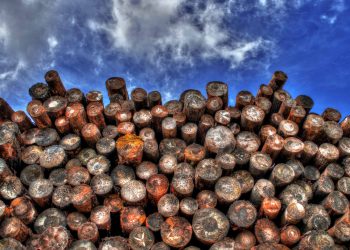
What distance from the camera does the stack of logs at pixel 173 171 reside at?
4793 millimetres

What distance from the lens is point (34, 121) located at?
6.29 metres

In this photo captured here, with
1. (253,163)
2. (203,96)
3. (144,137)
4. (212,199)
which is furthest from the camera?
(203,96)

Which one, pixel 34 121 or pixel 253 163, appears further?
pixel 34 121

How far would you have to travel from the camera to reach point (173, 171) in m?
5.41

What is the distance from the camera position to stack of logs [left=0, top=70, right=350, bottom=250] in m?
4.79

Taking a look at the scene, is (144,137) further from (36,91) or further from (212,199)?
(36,91)

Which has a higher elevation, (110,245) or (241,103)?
(241,103)

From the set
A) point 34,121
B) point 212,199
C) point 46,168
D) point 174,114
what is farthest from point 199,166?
point 34,121

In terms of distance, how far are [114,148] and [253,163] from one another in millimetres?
2207

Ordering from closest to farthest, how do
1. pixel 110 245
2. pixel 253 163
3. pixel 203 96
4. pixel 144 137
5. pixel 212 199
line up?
pixel 110 245
pixel 212 199
pixel 253 163
pixel 144 137
pixel 203 96

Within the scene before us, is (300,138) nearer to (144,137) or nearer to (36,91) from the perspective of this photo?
(144,137)

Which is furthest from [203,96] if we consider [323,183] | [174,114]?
[323,183]

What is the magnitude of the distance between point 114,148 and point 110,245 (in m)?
1.61

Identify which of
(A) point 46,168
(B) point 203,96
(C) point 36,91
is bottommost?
(A) point 46,168
